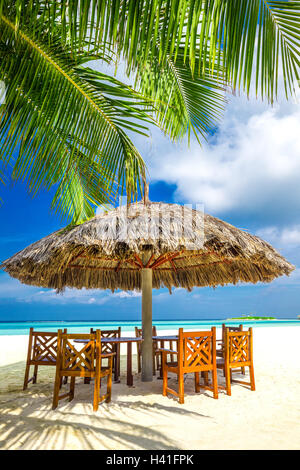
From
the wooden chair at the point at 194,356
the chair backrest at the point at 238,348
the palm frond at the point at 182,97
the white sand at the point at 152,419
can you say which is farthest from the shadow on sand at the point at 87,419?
the palm frond at the point at 182,97

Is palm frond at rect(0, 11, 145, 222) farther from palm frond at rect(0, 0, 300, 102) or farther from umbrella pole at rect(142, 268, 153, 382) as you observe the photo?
umbrella pole at rect(142, 268, 153, 382)

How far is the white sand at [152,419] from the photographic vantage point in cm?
284

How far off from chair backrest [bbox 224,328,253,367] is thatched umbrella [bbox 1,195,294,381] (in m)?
1.07

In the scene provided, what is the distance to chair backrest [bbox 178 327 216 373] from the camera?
407cm

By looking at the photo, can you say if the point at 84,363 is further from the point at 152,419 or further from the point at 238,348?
the point at 238,348

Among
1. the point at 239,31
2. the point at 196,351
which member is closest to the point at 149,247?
the point at 196,351

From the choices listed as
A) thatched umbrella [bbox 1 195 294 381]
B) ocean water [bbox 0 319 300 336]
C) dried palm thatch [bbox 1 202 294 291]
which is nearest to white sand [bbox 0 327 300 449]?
thatched umbrella [bbox 1 195 294 381]

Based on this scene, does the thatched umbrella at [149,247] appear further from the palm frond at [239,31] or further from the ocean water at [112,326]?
the ocean water at [112,326]

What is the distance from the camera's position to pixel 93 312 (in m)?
53.0

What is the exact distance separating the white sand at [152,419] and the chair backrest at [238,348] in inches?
16.9

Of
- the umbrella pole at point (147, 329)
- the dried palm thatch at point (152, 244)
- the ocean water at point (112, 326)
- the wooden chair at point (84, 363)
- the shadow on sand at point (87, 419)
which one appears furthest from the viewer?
the ocean water at point (112, 326)

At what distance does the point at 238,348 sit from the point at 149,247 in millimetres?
1909
